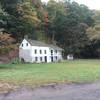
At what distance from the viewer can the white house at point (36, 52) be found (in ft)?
244

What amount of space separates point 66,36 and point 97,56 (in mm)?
11393

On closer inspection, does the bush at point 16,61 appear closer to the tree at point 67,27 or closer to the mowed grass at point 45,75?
the tree at point 67,27

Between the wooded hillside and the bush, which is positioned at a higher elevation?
the wooded hillside

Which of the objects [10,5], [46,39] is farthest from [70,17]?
[10,5]

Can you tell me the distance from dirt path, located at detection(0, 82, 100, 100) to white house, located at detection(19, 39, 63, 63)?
166 ft

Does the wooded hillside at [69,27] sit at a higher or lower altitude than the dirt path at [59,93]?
higher

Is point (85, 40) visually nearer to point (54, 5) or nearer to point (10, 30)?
point (54, 5)

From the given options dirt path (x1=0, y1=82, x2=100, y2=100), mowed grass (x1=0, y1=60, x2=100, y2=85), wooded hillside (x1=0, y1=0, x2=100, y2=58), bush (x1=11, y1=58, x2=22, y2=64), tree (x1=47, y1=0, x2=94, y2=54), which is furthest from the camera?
tree (x1=47, y1=0, x2=94, y2=54)

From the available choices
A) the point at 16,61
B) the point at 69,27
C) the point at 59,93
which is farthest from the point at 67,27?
the point at 59,93

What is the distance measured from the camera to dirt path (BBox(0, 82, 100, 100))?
722 inches

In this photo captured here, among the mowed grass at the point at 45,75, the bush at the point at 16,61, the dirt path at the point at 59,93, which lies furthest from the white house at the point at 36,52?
the dirt path at the point at 59,93

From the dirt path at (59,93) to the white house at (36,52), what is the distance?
1987 inches

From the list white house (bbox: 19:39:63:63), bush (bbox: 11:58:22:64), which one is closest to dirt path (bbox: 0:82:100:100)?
bush (bbox: 11:58:22:64)

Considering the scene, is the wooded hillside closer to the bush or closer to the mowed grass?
the bush
